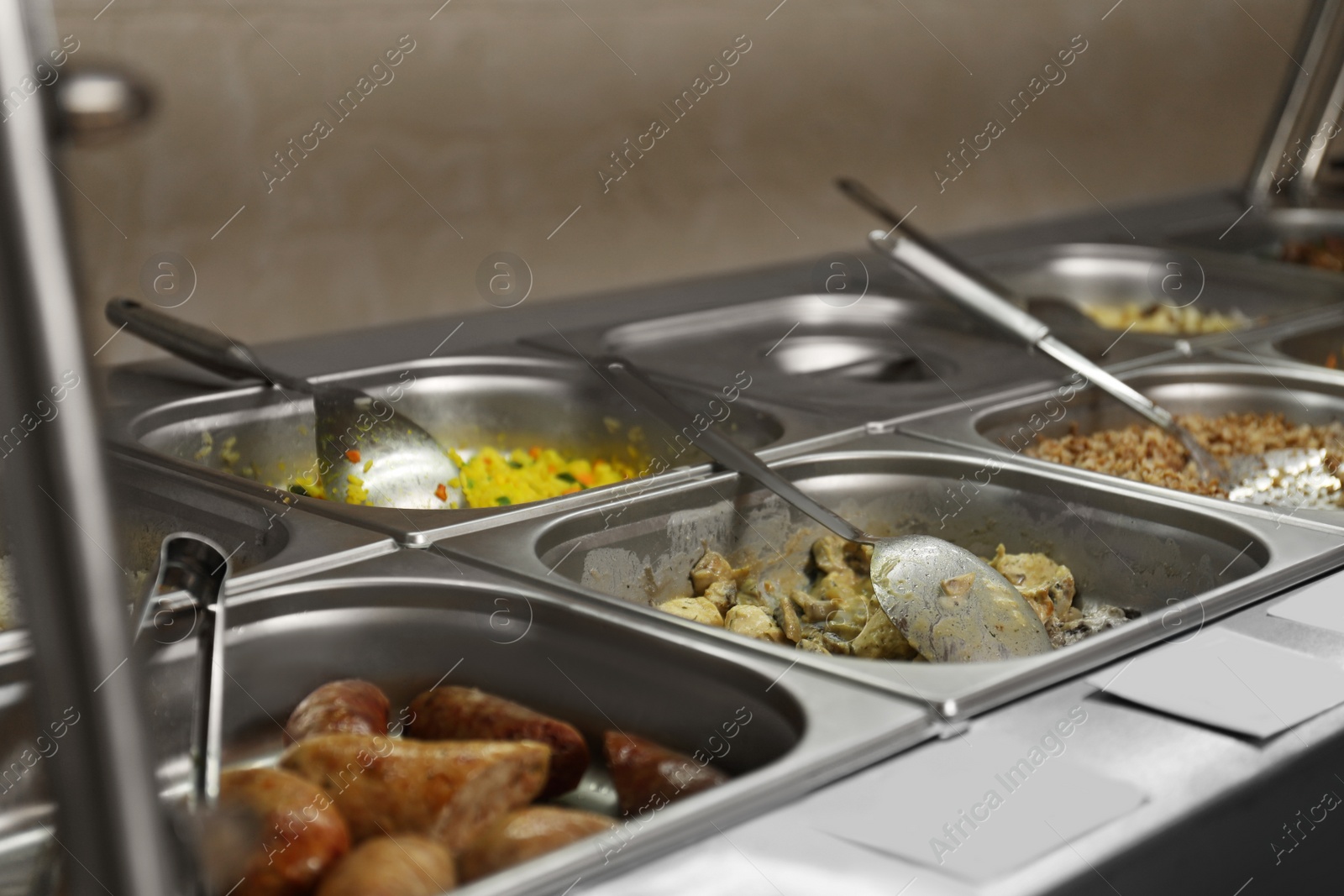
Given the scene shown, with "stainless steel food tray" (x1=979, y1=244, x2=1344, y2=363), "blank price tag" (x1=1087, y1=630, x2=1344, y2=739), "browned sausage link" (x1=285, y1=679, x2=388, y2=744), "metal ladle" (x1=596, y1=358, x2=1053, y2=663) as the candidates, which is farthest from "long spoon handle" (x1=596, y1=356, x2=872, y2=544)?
"stainless steel food tray" (x1=979, y1=244, x2=1344, y2=363)

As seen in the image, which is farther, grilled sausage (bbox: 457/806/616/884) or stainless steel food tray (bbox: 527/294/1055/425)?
stainless steel food tray (bbox: 527/294/1055/425)

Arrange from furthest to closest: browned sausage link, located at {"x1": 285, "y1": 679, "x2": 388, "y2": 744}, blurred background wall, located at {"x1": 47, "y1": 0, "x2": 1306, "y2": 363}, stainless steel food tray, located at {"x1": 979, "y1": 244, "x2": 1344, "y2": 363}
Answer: stainless steel food tray, located at {"x1": 979, "y1": 244, "x2": 1344, "y2": 363}
blurred background wall, located at {"x1": 47, "y1": 0, "x2": 1306, "y2": 363}
browned sausage link, located at {"x1": 285, "y1": 679, "x2": 388, "y2": 744}

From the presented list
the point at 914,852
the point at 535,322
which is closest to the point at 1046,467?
the point at 914,852

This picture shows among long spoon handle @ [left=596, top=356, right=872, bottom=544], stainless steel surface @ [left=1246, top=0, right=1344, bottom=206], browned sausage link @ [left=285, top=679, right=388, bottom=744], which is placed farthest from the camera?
stainless steel surface @ [left=1246, top=0, right=1344, bottom=206]

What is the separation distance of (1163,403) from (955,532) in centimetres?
49

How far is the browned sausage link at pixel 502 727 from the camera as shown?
80 cm

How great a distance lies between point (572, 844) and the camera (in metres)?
0.59

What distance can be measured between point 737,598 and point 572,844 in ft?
1.86

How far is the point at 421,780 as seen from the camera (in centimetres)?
70

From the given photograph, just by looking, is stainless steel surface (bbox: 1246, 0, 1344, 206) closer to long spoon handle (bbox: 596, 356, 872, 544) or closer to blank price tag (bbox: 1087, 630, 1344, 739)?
long spoon handle (bbox: 596, 356, 872, 544)

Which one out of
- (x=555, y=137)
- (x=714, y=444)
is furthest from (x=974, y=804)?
(x=555, y=137)

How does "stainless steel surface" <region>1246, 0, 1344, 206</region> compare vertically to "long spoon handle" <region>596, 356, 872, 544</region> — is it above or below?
above

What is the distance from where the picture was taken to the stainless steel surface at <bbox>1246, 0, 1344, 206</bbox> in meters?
2.29

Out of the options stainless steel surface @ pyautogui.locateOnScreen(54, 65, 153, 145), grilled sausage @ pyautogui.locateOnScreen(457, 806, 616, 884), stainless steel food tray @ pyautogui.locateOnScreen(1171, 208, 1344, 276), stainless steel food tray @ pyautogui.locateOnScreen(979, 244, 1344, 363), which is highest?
stainless steel food tray @ pyautogui.locateOnScreen(1171, 208, 1344, 276)
